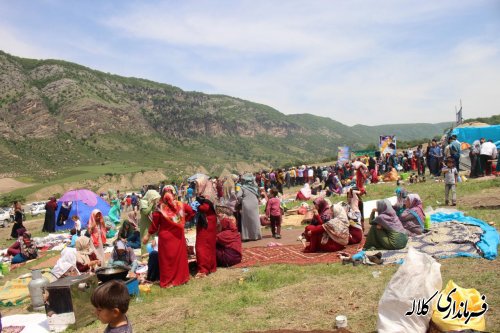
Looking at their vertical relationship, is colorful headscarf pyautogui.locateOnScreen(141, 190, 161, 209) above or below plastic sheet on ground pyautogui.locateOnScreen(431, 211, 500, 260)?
above

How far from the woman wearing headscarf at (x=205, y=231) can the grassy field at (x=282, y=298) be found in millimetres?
280

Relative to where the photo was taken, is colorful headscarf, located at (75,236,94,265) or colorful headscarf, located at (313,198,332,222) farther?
colorful headscarf, located at (313,198,332,222)

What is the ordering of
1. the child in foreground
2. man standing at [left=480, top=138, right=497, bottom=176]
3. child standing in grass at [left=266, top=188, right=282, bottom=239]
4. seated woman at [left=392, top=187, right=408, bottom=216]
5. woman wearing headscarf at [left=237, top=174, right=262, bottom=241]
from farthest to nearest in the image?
man standing at [left=480, top=138, right=497, bottom=176] < woman wearing headscarf at [left=237, top=174, right=262, bottom=241] < child standing in grass at [left=266, top=188, right=282, bottom=239] < seated woman at [left=392, top=187, right=408, bottom=216] < the child in foreground

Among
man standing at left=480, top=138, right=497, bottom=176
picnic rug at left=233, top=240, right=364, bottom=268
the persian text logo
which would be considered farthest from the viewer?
man standing at left=480, top=138, right=497, bottom=176

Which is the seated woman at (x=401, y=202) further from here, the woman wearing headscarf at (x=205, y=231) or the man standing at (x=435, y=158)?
the man standing at (x=435, y=158)

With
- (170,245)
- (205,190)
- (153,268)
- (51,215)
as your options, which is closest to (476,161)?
(205,190)

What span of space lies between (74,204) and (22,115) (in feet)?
236

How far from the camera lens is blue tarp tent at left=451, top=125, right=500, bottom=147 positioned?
17734 mm

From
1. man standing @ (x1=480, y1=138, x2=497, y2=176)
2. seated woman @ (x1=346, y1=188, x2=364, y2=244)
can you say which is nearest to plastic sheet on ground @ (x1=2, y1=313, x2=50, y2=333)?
seated woman @ (x1=346, y1=188, x2=364, y2=244)

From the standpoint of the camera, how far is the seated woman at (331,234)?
7.75m

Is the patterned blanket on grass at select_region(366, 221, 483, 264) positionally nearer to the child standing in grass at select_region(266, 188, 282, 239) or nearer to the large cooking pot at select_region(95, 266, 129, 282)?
the child standing in grass at select_region(266, 188, 282, 239)

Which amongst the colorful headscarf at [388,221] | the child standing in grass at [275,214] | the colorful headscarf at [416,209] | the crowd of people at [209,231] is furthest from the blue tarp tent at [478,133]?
the colorful headscarf at [388,221]

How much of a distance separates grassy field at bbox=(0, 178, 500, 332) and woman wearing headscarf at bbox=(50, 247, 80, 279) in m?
0.73

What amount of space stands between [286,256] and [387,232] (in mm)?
1913
